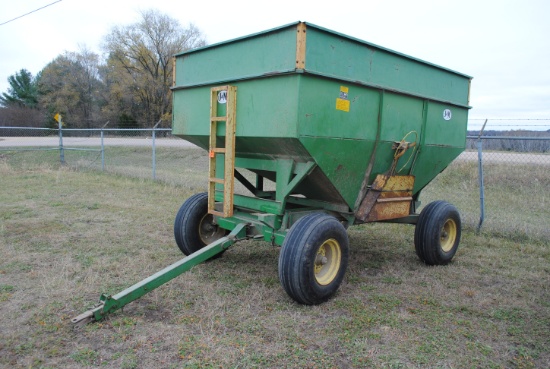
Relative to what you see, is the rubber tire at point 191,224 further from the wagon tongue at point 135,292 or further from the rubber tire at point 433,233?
the rubber tire at point 433,233

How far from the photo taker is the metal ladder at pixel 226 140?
4.10 meters

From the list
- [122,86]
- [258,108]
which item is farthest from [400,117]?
[122,86]

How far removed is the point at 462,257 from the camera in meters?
5.47

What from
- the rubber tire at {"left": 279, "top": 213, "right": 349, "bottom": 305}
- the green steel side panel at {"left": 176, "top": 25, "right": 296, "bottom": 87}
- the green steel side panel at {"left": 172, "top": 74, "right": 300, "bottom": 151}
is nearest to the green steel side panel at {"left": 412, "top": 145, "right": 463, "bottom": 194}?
the rubber tire at {"left": 279, "top": 213, "right": 349, "bottom": 305}

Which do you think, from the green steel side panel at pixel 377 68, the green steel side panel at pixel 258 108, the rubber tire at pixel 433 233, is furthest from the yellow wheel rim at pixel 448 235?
the green steel side panel at pixel 258 108

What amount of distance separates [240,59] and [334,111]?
1039 mm

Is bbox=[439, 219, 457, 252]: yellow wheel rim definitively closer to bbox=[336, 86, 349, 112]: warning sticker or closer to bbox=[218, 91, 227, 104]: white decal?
bbox=[336, 86, 349, 112]: warning sticker

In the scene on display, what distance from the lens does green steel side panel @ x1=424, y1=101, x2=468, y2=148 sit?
5008 mm

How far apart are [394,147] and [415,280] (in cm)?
143

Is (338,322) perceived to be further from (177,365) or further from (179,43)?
(179,43)

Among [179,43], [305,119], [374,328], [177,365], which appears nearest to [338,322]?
[374,328]

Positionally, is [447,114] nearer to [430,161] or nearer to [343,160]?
→ [430,161]

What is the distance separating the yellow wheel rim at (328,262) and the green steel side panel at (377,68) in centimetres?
154

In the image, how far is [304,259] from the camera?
142 inches
